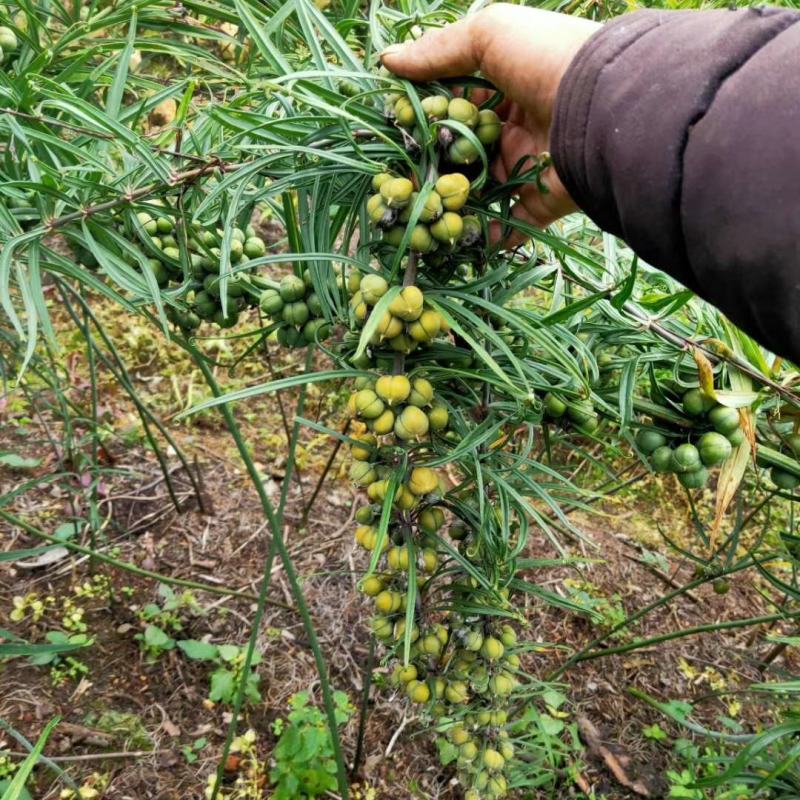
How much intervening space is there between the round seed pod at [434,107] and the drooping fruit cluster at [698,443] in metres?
0.39

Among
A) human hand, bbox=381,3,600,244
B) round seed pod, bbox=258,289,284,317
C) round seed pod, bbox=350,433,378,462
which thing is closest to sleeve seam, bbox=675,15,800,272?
human hand, bbox=381,3,600,244

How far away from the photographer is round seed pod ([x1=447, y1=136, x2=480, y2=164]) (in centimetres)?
57

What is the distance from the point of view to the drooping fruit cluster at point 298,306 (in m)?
0.78

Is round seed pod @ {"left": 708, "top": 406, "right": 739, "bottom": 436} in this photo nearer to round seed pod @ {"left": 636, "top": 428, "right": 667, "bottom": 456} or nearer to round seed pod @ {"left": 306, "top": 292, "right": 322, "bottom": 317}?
round seed pod @ {"left": 636, "top": 428, "right": 667, "bottom": 456}

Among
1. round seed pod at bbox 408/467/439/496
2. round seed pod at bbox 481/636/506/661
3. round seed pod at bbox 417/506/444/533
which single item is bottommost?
round seed pod at bbox 481/636/506/661

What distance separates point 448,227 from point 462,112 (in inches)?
4.1

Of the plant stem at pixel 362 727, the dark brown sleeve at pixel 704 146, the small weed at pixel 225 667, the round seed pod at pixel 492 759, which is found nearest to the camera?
the dark brown sleeve at pixel 704 146

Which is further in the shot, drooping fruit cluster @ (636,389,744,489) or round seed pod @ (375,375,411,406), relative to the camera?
drooping fruit cluster @ (636,389,744,489)

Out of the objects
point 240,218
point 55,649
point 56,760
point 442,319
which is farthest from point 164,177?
point 56,760

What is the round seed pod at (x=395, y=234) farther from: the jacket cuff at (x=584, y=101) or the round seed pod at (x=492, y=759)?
the round seed pod at (x=492, y=759)

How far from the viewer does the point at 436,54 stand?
0.58 metres

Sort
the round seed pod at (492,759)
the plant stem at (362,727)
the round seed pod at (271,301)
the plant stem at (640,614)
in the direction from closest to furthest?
the round seed pod at (271,301) < the round seed pod at (492,759) < the plant stem at (640,614) < the plant stem at (362,727)

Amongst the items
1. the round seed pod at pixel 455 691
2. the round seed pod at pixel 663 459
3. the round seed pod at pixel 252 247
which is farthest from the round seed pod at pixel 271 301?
the round seed pod at pixel 455 691

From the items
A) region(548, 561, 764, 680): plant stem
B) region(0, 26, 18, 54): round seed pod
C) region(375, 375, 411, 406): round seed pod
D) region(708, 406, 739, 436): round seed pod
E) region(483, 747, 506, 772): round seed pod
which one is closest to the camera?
region(375, 375, 411, 406): round seed pod
